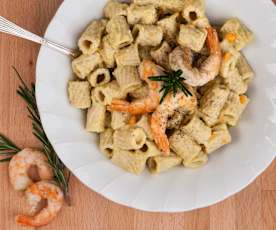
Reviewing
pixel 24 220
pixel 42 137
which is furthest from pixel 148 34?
pixel 24 220

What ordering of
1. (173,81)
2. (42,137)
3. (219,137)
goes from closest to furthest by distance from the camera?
(173,81) → (219,137) → (42,137)

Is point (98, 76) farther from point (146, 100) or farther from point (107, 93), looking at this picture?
point (146, 100)

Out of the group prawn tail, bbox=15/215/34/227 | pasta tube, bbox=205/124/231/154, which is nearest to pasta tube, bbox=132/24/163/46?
pasta tube, bbox=205/124/231/154

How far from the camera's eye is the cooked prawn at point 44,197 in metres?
1.62

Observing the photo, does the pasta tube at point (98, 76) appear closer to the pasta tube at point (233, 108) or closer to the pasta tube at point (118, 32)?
the pasta tube at point (118, 32)

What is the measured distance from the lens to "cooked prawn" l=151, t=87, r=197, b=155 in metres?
1.46

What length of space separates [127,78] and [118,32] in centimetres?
14

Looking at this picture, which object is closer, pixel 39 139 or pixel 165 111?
pixel 165 111

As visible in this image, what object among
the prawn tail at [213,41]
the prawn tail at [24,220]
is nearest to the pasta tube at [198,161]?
the prawn tail at [213,41]

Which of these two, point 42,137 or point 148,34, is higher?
point 148,34

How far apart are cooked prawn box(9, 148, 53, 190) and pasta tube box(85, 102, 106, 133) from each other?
0.23m

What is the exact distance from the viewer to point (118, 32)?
1453mm

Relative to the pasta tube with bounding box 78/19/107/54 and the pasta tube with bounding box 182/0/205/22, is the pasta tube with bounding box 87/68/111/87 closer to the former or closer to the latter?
the pasta tube with bounding box 78/19/107/54

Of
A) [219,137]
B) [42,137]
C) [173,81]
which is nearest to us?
[173,81]
